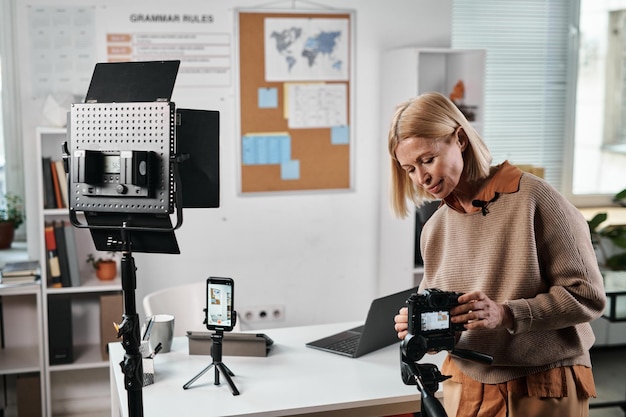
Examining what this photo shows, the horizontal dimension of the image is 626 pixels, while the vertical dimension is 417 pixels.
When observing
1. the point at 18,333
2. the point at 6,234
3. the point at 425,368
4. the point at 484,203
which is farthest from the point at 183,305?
the point at 425,368

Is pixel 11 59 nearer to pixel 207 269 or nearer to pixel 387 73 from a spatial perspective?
pixel 207 269

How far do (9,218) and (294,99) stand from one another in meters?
1.66

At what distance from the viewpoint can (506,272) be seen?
5.80 feet

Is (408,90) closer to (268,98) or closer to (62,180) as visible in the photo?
(268,98)

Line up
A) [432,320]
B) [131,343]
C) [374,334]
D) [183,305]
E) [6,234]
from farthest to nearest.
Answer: [6,234] < [183,305] < [374,334] < [131,343] < [432,320]

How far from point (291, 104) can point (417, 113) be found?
230 cm

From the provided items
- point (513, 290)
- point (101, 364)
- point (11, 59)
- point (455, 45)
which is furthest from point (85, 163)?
point (455, 45)

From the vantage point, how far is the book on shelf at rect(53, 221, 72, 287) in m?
3.56

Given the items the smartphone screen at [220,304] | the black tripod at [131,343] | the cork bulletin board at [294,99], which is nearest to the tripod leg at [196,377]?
the smartphone screen at [220,304]

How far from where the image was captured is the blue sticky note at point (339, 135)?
4.13 meters

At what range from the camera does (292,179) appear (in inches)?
162

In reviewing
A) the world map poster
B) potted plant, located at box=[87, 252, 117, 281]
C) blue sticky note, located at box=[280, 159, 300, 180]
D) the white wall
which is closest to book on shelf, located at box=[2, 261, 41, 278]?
potted plant, located at box=[87, 252, 117, 281]

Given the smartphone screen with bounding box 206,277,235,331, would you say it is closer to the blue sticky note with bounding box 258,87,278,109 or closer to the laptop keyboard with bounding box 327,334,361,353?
the laptop keyboard with bounding box 327,334,361,353

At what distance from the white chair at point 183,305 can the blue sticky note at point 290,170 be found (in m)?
1.00
